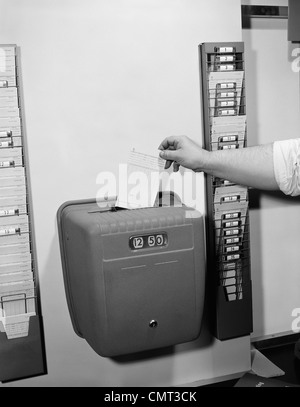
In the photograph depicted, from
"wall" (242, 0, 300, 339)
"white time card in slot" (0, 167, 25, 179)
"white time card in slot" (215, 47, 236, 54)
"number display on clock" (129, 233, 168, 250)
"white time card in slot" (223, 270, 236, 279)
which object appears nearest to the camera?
"number display on clock" (129, 233, 168, 250)

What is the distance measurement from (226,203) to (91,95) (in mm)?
487

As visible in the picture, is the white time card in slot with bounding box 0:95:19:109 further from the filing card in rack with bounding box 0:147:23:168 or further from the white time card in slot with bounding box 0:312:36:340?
the white time card in slot with bounding box 0:312:36:340

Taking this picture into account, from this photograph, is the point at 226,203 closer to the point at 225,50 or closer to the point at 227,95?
the point at 227,95

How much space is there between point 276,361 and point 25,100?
1114mm

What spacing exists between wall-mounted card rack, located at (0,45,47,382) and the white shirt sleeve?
2.03 ft

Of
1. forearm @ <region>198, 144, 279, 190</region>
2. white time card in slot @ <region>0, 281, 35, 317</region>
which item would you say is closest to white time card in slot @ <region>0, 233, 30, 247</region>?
white time card in slot @ <region>0, 281, 35, 317</region>

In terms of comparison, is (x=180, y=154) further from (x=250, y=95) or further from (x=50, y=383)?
(x=50, y=383)

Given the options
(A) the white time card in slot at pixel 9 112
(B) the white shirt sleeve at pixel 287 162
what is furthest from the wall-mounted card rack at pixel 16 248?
(B) the white shirt sleeve at pixel 287 162

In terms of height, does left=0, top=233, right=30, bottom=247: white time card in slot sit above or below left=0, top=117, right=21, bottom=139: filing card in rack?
below

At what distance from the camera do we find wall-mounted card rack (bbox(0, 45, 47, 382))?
1.20 metres

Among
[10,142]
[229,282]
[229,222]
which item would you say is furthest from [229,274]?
[10,142]

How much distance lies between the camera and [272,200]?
1.64 meters

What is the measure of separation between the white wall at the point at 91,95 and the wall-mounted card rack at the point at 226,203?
0.14 ft

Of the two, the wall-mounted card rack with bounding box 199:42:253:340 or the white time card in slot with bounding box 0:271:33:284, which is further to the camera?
the wall-mounted card rack with bounding box 199:42:253:340
